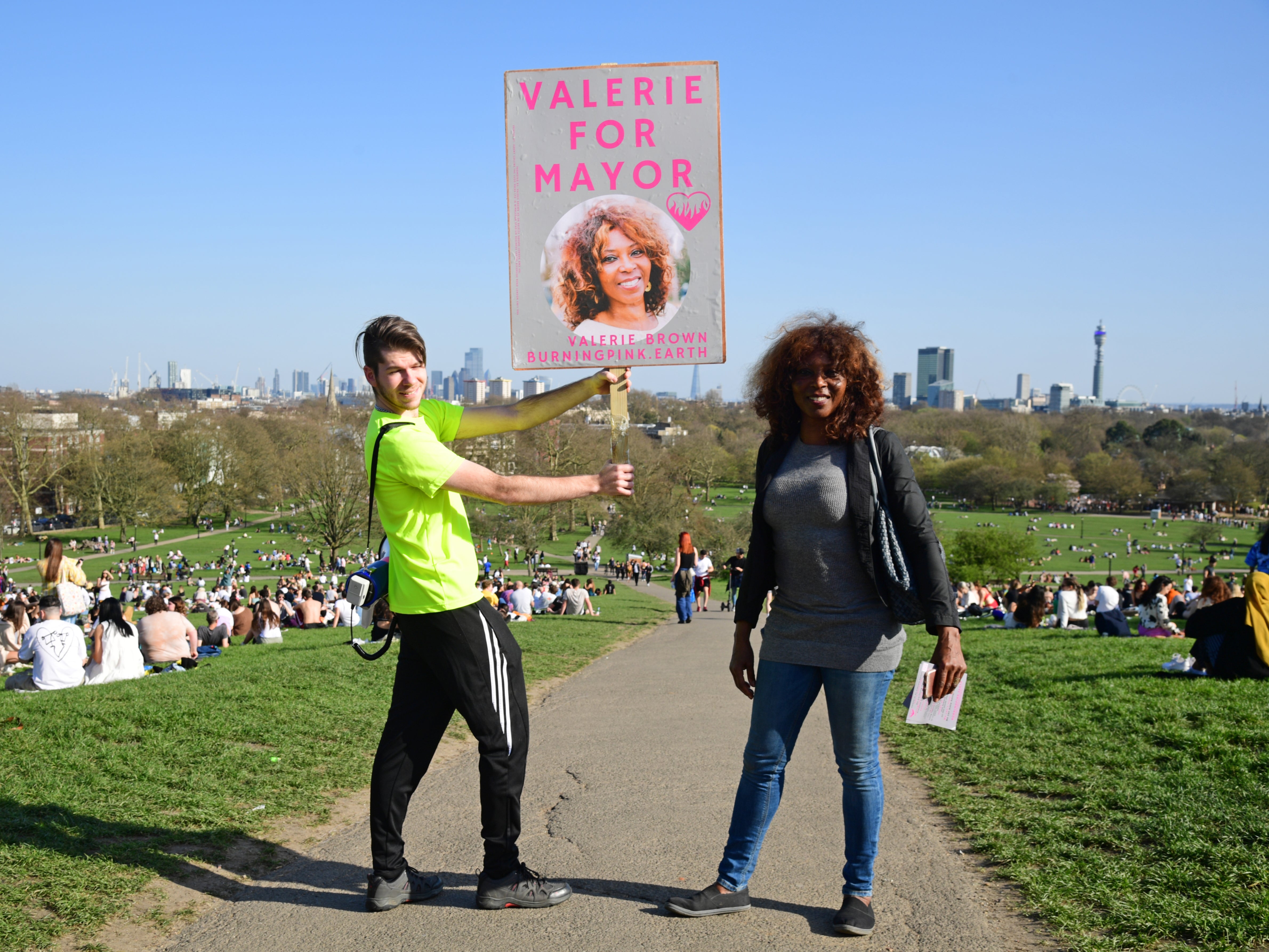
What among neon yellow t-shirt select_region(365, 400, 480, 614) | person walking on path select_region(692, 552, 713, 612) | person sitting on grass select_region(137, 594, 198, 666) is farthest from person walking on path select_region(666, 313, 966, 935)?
person walking on path select_region(692, 552, 713, 612)

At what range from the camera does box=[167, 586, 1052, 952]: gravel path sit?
126 inches

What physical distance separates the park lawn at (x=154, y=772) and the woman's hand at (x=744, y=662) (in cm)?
225

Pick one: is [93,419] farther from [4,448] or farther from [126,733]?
[126,733]

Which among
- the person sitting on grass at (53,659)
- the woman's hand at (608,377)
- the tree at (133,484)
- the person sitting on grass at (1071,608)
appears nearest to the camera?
the woman's hand at (608,377)

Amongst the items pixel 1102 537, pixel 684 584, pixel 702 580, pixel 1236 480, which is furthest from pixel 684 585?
pixel 1236 480

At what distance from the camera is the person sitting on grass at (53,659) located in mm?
7594

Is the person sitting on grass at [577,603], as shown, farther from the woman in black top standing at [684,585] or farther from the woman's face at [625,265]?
the woman's face at [625,265]

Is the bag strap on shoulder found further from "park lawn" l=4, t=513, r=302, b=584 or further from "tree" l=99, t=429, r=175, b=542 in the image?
"tree" l=99, t=429, r=175, b=542

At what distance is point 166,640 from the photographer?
30.9 ft

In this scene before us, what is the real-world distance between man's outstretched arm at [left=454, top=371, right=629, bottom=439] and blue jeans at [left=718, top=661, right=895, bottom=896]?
126 centimetres

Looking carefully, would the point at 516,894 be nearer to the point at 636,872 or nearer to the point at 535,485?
the point at 636,872

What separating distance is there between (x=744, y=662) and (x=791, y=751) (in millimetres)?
365

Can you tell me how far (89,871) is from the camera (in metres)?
3.52

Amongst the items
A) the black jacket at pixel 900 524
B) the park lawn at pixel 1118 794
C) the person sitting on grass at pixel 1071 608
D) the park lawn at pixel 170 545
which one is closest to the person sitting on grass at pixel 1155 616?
the person sitting on grass at pixel 1071 608
